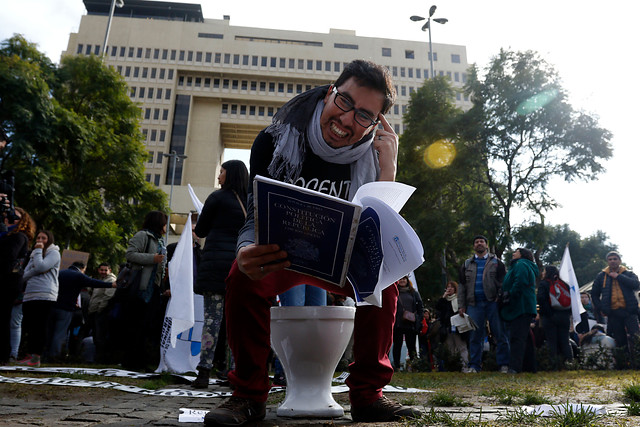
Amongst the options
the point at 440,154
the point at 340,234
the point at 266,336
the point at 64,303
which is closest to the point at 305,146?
the point at 340,234

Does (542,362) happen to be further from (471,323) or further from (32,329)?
(32,329)

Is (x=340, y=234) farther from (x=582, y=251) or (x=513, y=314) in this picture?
(x=582, y=251)

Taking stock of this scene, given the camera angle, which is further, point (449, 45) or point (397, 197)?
point (449, 45)

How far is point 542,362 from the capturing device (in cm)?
839

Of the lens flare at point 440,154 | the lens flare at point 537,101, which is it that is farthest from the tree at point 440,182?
the lens flare at point 537,101

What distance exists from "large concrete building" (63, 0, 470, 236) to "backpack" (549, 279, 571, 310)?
5584cm

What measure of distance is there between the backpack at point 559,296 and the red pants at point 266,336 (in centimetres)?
732

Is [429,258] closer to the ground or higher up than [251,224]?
higher up


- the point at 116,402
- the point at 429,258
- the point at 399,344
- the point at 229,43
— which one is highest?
the point at 229,43

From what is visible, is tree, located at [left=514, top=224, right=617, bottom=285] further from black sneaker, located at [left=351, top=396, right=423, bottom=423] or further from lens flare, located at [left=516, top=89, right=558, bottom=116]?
black sneaker, located at [left=351, top=396, right=423, bottom=423]

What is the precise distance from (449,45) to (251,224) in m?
74.6

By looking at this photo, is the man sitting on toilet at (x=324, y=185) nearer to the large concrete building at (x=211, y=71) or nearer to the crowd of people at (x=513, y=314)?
the crowd of people at (x=513, y=314)

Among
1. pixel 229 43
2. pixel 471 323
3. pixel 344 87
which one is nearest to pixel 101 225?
pixel 471 323

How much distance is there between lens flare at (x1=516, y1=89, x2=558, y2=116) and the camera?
18.9 metres
